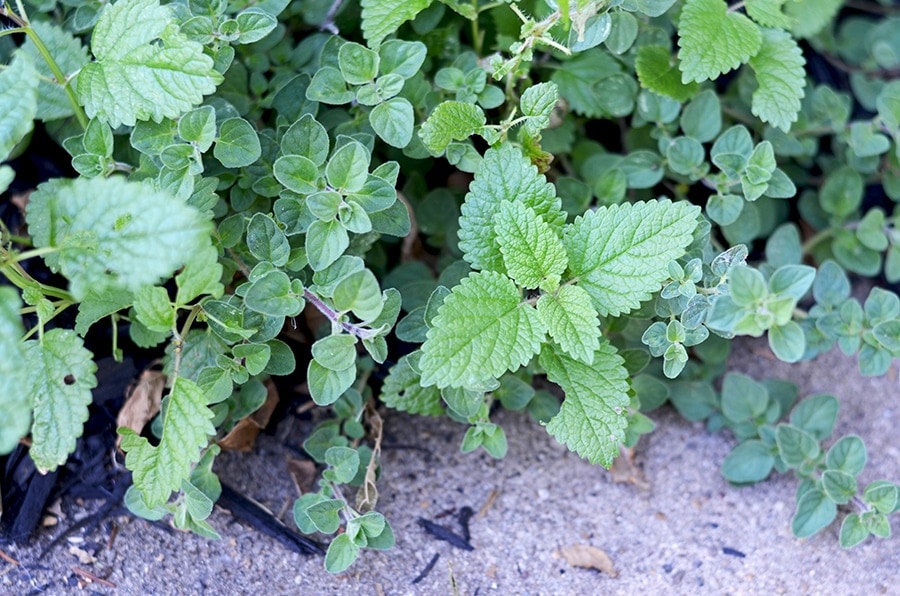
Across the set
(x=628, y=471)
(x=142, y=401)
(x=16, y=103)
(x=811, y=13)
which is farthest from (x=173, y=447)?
(x=811, y=13)

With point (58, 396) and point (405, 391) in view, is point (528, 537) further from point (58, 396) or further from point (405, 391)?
point (58, 396)

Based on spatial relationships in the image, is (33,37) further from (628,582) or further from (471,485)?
(628,582)

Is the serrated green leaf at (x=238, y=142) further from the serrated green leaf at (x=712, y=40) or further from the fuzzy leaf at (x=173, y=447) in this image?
the serrated green leaf at (x=712, y=40)

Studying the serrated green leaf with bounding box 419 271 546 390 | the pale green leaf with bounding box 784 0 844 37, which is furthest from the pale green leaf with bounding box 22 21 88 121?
the pale green leaf with bounding box 784 0 844 37

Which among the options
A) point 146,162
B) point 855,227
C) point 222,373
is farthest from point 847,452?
point 146,162

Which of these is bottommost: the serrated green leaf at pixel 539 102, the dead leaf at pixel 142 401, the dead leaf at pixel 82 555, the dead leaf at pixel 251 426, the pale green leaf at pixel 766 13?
the dead leaf at pixel 82 555

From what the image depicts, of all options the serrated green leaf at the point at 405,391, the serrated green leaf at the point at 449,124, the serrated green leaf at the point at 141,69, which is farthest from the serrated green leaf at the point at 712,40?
the serrated green leaf at the point at 141,69

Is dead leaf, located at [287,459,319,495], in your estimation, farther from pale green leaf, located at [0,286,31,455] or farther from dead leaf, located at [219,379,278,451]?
pale green leaf, located at [0,286,31,455]

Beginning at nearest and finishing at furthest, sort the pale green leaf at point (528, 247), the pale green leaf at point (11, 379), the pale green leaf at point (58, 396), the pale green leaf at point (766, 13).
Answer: the pale green leaf at point (11, 379) < the pale green leaf at point (58, 396) < the pale green leaf at point (528, 247) < the pale green leaf at point (766, 13)
